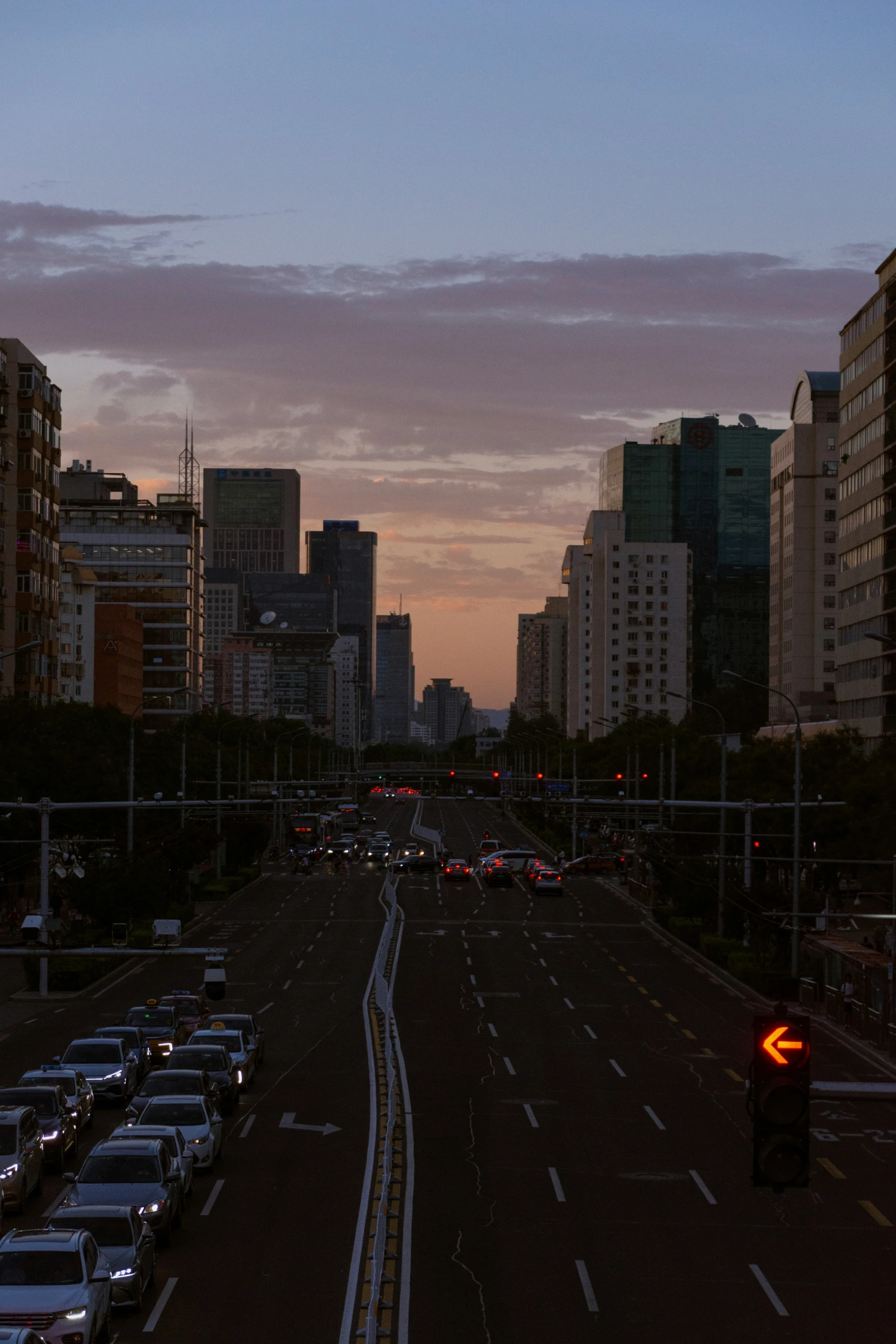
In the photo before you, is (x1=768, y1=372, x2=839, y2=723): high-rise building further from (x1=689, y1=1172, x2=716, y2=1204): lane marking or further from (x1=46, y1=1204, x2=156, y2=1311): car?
(x1=46, y1=1204, x2=156, y2=1311): car

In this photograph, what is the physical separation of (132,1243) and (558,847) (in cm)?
11939

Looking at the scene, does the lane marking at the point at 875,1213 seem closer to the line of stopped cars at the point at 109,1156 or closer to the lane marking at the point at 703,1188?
the lane marking at the point at 703,1188

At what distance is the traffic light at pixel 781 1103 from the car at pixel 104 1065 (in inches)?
1050

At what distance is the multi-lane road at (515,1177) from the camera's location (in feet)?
72.7

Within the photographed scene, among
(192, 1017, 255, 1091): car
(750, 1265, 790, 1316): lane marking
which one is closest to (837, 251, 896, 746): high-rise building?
(192, 1017, 255, 1091): car

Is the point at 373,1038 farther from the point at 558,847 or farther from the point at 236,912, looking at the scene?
the point at 558,847

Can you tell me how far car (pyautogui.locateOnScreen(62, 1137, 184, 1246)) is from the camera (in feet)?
83.3

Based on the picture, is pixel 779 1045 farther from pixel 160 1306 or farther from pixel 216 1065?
pixel 216 1065

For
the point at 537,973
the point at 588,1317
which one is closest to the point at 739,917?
the point at 537,973

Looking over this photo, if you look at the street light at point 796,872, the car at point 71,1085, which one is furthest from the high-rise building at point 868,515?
the car at point 71,1085

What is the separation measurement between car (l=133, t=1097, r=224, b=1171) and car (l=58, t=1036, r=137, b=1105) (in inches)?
268

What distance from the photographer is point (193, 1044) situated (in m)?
40.2

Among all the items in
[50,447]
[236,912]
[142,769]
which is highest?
[50,447]

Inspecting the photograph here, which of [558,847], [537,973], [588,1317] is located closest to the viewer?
[588,1317]
